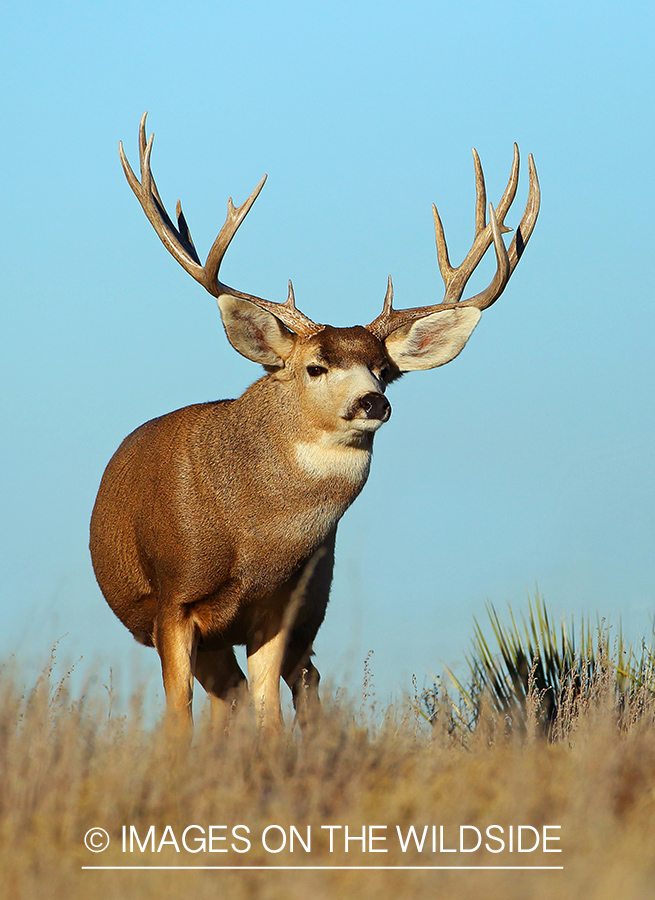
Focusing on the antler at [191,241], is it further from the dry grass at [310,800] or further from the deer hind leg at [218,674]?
the dry grass at [310,800]

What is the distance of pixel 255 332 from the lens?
7.69 m

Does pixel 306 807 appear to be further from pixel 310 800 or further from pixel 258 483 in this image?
pixel 258 483

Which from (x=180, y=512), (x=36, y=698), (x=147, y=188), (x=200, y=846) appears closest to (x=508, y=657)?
(x=180, y=512)

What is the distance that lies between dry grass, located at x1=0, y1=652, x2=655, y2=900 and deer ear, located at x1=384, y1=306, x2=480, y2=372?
288cm

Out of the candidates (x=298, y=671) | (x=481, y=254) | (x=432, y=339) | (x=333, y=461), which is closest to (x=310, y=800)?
(x=333, y=461)

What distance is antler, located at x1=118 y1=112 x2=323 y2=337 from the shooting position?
308 inches

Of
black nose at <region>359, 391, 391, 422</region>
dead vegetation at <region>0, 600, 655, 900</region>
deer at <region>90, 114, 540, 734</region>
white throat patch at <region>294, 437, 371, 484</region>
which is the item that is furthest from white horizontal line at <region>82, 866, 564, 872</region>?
white throat patch at <region>294, 437, 371, 484</region>

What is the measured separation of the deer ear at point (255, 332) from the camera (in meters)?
7.59

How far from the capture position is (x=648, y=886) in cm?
356

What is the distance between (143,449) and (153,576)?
3.40ft

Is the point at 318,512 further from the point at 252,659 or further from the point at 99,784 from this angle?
the point at 99,784

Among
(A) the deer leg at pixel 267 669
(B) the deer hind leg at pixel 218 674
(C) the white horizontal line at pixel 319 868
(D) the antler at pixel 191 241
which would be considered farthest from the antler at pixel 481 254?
(C) the white horizontal line at pixel 319 868

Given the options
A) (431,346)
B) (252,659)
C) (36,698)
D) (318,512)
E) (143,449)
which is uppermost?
(431,346)

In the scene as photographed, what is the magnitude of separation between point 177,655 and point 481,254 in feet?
11.9
